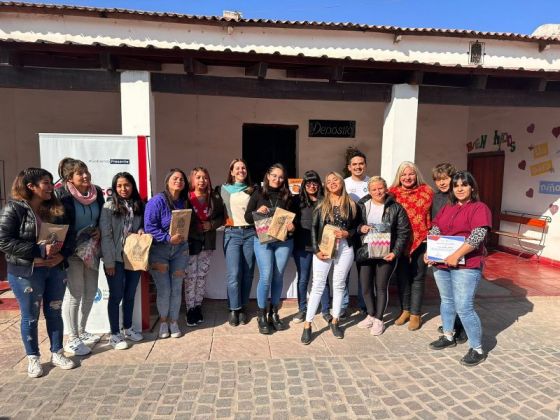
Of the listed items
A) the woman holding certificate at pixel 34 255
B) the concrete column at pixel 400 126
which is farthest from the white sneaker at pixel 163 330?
the concrete column at pixel 400 126

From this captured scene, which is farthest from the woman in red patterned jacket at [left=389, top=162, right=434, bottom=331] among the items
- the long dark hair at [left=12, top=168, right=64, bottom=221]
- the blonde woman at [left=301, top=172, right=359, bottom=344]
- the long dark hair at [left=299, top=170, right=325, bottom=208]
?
the long dark hair at [left=12, top=168, right=64, bottom=221]

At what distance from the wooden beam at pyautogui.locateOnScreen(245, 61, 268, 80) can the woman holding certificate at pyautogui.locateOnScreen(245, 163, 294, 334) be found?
1549mm

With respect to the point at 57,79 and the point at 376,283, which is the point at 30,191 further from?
the point at 376,283

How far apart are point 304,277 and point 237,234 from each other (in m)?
0.91

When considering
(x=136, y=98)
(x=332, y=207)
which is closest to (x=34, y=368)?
(x=332, y=207)

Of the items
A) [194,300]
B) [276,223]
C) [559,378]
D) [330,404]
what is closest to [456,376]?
[559,378]

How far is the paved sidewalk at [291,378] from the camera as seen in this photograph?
2697 millimetres

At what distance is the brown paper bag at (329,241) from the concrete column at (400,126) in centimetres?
199

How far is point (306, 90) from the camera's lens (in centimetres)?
499

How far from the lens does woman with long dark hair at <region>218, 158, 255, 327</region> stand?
4004 millimetres

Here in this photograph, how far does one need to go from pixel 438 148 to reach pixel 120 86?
7017 millimetres

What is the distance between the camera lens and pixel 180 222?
355cm

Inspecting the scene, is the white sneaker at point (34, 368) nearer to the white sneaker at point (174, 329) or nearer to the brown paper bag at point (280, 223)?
the white sneaker at point (174, 329)

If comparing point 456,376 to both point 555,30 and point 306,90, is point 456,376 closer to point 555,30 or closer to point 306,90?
point 306,90
